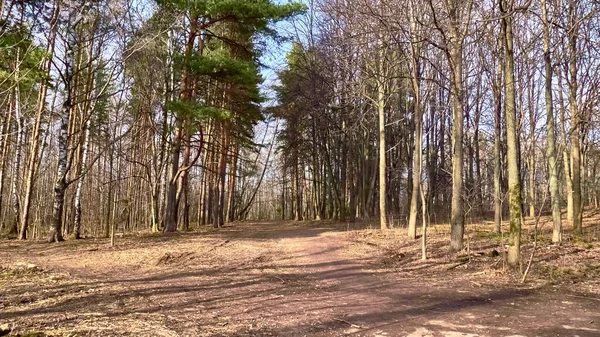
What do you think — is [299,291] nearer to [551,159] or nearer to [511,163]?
[511,163]

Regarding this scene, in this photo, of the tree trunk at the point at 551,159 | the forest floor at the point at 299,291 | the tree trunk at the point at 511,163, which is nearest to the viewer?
the forest floor at the point at 299,291

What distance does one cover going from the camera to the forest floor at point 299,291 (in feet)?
16.2

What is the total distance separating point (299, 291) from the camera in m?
7.18

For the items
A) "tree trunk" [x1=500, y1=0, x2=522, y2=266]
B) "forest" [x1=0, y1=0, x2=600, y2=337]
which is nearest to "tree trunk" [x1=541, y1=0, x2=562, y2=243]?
"forest" [x1=0, y1=0, x2=600, y2=337]

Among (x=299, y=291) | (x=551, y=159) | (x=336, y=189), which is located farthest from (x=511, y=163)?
(x=336, y=189)

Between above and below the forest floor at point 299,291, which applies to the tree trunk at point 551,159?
above

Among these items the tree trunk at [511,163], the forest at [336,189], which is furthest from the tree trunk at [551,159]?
the tree trunk at [511,163]

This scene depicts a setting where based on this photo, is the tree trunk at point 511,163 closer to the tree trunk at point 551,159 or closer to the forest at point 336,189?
the forest at point 336,189

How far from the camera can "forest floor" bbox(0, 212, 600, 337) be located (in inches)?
195

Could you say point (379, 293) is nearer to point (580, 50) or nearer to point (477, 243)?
point (477, 243)

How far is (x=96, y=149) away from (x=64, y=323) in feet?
82.8

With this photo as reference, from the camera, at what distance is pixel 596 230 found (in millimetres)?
13609

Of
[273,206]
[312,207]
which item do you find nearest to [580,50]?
[312,207]

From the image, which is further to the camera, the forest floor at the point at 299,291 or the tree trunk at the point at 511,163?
the tree trunk at the point at 511,163
